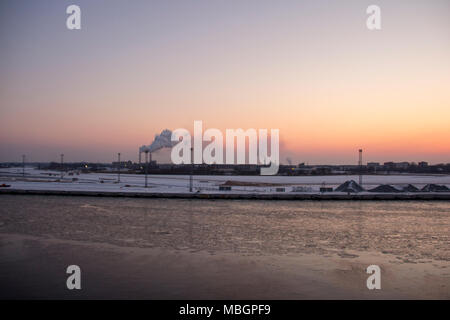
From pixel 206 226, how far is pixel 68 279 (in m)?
9.40

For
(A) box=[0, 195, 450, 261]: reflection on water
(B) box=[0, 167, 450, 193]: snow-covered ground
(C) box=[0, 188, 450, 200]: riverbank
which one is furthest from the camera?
(B) box=[0, 167, 450, 193]: snow-covered ground

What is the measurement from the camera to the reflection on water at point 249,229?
13219 mm

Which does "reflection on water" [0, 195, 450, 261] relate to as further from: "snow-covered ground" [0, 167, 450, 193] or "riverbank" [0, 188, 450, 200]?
"snow-covered ground" [0, 167, 450, 193]

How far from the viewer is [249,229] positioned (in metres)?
17.0

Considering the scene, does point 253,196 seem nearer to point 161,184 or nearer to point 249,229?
point 249,229

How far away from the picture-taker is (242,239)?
14469 mm

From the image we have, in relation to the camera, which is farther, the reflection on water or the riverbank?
the riverbank

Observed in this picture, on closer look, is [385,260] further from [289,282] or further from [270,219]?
[270,219]

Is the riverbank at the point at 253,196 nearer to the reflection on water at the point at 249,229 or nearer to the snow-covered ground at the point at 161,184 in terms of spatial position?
the snow-covered ground at the point at 161,184

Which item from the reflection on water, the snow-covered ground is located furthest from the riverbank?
the reflection on water

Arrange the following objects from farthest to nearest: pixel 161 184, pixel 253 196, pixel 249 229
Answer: pixel 161 184 → pixel 253 196 → pixel 249 229

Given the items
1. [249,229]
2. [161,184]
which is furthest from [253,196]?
[161,184]

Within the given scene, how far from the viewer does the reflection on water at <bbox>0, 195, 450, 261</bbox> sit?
13.2m

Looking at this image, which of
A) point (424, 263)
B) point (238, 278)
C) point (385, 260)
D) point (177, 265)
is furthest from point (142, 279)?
point (424, 263)
